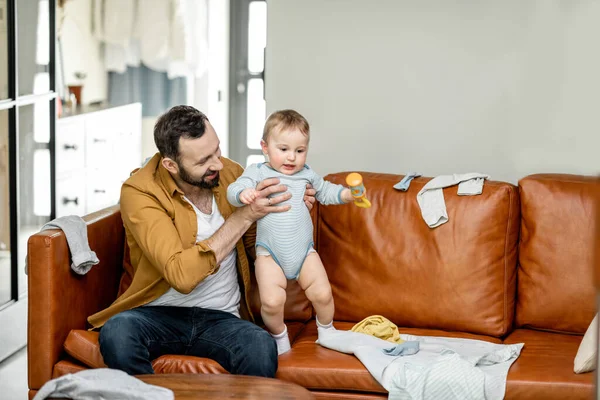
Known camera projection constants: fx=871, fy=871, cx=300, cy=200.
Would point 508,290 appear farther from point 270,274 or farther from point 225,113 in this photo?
point 225,113

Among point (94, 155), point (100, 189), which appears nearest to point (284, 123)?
point (94, 155)

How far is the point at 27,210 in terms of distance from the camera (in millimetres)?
4172

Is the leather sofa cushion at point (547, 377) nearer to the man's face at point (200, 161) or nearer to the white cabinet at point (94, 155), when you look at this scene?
the man's face at point (200, 161)

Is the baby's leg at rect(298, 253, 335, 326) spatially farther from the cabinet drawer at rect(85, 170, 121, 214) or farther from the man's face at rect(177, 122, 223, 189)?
the cabinet drawer at rect(85, 170, 121, 214)

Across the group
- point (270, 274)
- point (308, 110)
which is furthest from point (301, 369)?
point (308, 110)

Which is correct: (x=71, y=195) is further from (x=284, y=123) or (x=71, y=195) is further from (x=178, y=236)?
(x=284, y=123)

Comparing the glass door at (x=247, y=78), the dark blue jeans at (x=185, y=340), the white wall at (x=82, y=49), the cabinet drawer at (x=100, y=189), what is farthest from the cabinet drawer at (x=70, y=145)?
the dark blue jeans at (x=185, y=340)

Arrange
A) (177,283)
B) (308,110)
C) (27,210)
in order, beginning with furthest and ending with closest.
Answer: (27,210) < (308,110) < (177,283)

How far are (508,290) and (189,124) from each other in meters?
1.28

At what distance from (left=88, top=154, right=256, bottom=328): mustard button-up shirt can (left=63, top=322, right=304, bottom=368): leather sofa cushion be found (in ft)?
0.36

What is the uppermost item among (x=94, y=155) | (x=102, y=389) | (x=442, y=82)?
(x=442, y=82)

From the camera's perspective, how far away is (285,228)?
2.87 metres

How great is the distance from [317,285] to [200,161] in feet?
1.86

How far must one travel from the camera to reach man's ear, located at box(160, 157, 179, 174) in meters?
2.89
